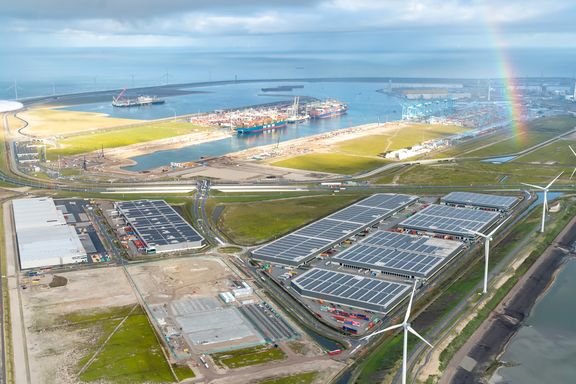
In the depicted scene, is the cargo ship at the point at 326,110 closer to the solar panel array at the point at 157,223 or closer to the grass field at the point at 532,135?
the grass field at the point at 532,135

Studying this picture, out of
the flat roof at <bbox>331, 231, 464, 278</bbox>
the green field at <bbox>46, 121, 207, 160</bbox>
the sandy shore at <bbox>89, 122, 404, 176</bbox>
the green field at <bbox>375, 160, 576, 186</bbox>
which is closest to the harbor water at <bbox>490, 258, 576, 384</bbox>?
the flat roof at <bbox>331, 231, 464, 278</bbox>

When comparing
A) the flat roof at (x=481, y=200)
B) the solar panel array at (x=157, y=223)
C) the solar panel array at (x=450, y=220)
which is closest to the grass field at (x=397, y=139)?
the flat roof at (x=481, y=200)

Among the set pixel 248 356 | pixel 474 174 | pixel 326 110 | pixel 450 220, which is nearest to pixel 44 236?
pixel 248 356

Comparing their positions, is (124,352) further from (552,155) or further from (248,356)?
(552,155)

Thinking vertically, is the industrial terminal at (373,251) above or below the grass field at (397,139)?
below

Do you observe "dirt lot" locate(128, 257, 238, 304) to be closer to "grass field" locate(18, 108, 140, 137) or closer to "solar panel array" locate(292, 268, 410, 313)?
"solar panel array" locate(292, 268, 410, 313)

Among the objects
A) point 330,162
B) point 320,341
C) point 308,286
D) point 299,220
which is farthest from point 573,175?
point 320,341
